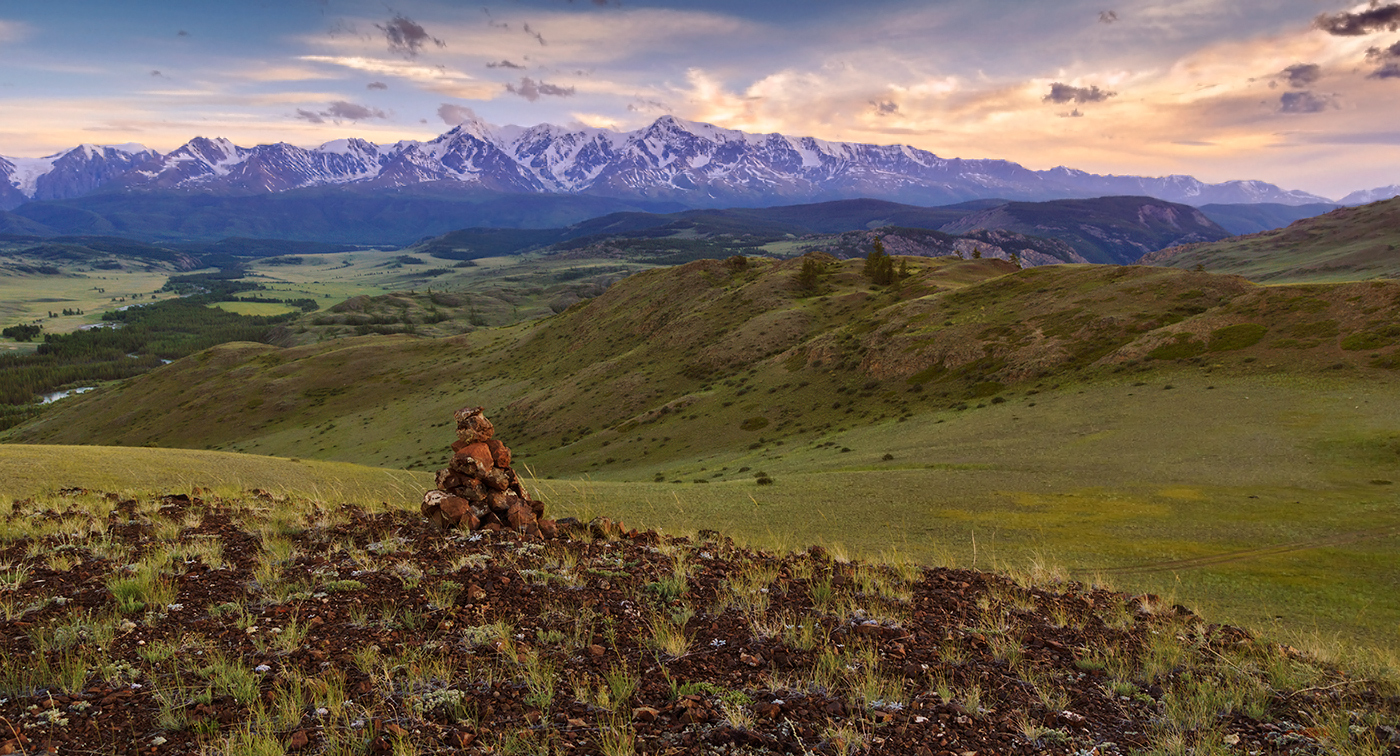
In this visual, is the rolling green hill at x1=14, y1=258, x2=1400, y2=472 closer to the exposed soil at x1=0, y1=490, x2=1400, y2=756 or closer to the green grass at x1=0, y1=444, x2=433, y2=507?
the green grass at x1=0, y1=444, x2=433, y2=507

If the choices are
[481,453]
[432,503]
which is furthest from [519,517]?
[481,453]

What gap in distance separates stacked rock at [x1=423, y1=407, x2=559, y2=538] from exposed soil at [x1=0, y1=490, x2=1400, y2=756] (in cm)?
215

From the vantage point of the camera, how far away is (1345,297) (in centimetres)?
4600

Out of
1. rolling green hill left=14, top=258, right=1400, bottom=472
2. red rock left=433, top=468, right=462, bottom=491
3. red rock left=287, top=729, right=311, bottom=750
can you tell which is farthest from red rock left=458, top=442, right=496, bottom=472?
rolling green hill left=14, top=258, right=1400, bottom=472

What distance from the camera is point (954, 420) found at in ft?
146

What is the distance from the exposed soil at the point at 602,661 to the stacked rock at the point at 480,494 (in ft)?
7.05

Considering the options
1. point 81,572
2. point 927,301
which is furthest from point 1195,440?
point 927,301

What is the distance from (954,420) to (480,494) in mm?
36755

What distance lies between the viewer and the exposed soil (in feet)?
23.2

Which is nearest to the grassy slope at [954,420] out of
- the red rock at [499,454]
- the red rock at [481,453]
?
the red rock at [499,454]

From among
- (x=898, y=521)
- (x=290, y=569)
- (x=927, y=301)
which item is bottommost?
(x=898, y=521)

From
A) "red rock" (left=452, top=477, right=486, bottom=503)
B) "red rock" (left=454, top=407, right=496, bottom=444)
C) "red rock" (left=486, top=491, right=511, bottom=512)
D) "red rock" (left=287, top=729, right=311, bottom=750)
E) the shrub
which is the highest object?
the shrub

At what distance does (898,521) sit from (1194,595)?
8846mm

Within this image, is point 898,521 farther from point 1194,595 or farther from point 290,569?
point 290,569
